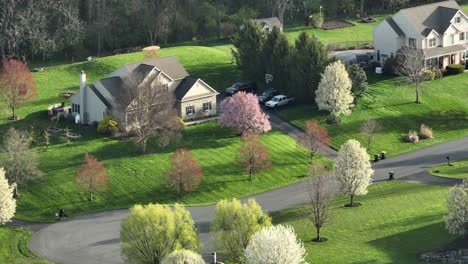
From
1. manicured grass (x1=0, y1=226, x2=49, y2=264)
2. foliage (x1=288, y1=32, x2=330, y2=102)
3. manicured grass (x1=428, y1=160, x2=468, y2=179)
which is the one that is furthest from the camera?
foliage (x1=288, y1=32, x2=330, y2=102)

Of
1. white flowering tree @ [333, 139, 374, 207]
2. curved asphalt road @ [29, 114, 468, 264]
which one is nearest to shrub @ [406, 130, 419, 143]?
curved asphalt road @ [29, 114, 468, 264]

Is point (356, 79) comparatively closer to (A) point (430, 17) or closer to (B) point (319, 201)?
(A) point (430, 17)

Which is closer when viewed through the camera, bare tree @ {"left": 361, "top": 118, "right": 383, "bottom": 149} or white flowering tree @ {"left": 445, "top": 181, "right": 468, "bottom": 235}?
white flowering tree @ {"left": 445, "top": 181, "right": 468, "bottom": 235}

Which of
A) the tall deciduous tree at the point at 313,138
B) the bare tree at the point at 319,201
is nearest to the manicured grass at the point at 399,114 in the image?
the tall deciduous tree at the point at 313,138

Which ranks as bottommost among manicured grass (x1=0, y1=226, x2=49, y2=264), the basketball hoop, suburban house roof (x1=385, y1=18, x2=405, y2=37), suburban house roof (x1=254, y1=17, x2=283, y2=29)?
manicured grass (x1=0, y1=226, x2=49, y2=264)

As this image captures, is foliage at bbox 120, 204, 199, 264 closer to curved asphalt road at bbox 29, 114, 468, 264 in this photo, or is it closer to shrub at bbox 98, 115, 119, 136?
curved asphalt road at bbox 29, 114, 468, 264

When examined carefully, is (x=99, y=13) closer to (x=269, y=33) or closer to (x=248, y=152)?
(x=269, y=33)

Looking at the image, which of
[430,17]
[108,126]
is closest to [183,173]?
[108,126]
